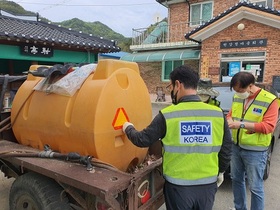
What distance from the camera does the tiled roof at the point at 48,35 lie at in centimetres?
607

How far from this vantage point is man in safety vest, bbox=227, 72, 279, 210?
8.25 feet

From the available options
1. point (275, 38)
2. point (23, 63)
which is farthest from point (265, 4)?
point (23, 63)

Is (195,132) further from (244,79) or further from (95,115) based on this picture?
(244,79)

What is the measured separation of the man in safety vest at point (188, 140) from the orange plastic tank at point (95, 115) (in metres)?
0.40

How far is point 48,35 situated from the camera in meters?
7.04

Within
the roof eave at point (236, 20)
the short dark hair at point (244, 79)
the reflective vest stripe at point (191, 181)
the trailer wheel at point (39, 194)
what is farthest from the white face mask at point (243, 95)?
the roof eave at point (236, 20)

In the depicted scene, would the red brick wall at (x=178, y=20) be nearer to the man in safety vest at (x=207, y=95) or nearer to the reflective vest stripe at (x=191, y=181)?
the man in safety vest at (x=207, y=95)

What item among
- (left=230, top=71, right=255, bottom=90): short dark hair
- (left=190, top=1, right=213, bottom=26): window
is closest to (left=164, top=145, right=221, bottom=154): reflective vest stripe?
(left=230, top=71, right=255, bottom=90): short dark hair

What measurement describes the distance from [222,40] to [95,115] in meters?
11.8

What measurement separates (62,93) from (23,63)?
8.34 meters

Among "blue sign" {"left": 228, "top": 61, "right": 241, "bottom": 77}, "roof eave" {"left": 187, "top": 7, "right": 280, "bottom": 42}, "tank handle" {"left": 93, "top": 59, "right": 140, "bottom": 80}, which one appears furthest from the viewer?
"blue sign" {"left": 228, "top": 61, "right": 241, "bottom": 77}

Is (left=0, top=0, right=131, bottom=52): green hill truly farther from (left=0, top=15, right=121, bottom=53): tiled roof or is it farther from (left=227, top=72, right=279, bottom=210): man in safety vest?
(left=227, top=72, right=279, bottom=210): man in safety vest

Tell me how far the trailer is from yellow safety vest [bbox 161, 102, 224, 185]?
0.36 meters

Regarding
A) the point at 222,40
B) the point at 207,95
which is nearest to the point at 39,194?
the point at 207,95
